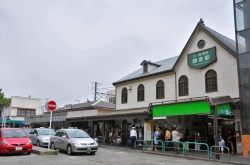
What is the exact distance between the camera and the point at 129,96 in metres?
26.6

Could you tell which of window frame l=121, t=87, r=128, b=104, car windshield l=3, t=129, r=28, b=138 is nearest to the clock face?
window frame l=121, t=87, r=128, b=104

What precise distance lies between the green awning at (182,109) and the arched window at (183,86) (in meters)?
3.19

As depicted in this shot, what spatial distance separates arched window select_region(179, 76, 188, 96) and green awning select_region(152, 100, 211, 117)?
10.5ft

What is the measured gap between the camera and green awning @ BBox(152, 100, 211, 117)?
15841 millimetres

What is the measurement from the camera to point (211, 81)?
19.5 meters

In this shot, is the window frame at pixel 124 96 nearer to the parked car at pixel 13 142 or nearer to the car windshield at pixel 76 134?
the car windshield at pixel 76 134

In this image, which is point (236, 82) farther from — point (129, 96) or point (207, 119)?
point (129, 96)

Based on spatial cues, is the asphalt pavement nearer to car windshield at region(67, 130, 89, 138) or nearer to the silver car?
the silver car

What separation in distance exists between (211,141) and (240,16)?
9530mm

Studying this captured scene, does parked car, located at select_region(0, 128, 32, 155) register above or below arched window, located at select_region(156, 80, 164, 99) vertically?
below

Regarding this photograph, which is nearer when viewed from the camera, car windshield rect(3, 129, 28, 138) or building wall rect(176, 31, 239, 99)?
car windshield rect(3, 129, 28, 138)

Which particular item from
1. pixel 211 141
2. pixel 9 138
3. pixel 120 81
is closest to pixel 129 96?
pixel 120 81

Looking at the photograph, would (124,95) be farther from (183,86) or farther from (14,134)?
(14,134)

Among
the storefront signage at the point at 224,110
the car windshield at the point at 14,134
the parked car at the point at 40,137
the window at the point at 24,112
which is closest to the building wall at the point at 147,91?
the storefront signage at the point at 224,110
